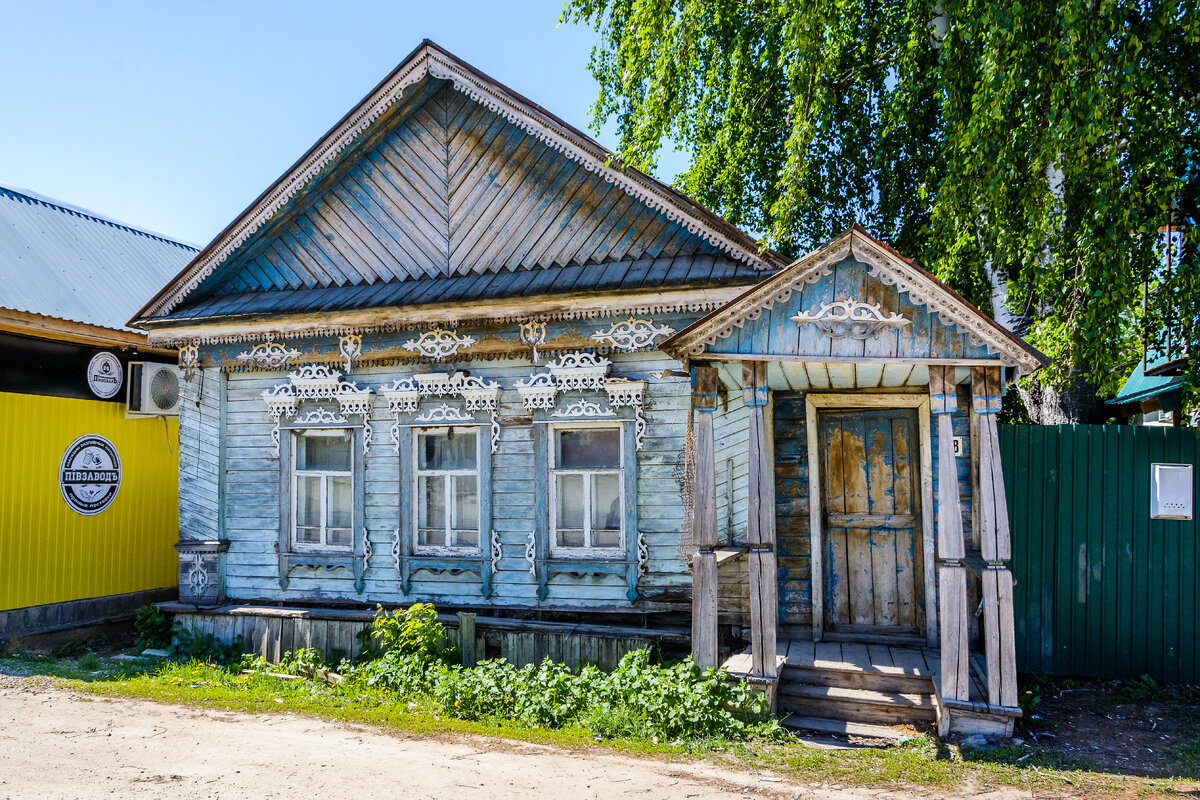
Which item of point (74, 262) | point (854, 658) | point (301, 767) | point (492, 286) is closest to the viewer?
point (301, 767)

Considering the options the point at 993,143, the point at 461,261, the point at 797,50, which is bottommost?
the point at 461,261

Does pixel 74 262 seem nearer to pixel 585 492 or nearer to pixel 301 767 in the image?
pixel 585 492

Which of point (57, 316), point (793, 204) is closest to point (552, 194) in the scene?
point (793, 204)

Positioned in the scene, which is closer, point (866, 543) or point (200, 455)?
point (866, 543)

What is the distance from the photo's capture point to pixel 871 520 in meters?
7.05

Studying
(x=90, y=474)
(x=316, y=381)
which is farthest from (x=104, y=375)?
(x=316, y=381)

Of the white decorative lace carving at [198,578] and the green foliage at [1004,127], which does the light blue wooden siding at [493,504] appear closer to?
the white decorative lace carving at [198,578]

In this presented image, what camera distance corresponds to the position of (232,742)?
5.82 metres

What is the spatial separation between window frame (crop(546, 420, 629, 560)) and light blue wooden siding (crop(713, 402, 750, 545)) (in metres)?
0.91

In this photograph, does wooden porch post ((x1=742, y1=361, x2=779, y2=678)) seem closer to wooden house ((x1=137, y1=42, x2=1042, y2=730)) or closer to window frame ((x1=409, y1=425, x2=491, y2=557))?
wooden house ((x1=137, y1=42, x2=1042, y2=730))

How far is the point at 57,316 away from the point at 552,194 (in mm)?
5969

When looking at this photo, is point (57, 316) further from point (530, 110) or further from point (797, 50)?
point (797, 50)

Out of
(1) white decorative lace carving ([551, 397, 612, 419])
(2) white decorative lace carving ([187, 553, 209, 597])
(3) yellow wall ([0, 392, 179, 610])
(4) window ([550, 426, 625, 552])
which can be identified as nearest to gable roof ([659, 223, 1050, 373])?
(1) white decorative lace carving ([551, 397, 612, 419])

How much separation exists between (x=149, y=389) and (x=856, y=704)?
913 centimetres
